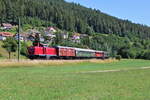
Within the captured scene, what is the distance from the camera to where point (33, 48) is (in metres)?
62.8

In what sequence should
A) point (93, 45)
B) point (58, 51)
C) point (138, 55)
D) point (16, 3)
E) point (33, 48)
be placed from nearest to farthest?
point (33, 48), point (58, 51), point (138, 55), point (93, 45), point (16, 3)

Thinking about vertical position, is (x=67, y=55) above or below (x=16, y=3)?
below

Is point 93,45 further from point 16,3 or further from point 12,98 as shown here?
point 12,98

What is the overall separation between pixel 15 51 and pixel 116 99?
78.2 meters

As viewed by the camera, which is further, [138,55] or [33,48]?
[138,55]

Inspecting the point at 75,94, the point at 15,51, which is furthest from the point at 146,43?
the point at 75,94

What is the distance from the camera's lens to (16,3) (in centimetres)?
18412

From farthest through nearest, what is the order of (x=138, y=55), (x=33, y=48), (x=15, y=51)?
(x=138, y=55) → (x=15, y=51) → (x=33, y=48)

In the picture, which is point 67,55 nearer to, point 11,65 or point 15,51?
point 15,51

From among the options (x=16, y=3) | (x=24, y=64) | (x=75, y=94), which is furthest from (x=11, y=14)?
(x=75, y=94)

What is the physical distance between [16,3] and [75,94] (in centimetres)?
17554

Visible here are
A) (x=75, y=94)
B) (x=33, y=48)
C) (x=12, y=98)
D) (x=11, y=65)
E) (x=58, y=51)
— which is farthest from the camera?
(x=58, y=51)

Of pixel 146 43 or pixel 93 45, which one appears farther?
pixel 146 43

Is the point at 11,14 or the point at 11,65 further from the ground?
the point at 11,14
